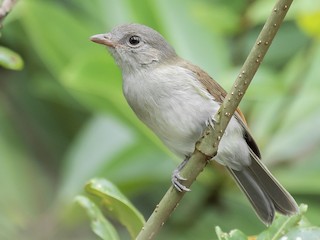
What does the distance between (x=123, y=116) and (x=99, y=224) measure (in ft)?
5.21

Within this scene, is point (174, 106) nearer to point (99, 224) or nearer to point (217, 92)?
point (217, 92)

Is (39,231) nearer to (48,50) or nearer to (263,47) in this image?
(48,50)

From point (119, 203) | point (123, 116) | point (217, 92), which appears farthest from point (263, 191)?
point (123, 116)

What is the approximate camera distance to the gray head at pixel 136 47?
3158 mm

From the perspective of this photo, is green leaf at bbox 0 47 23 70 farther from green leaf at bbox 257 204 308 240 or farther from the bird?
green leaf at bbox 257 204 308 240

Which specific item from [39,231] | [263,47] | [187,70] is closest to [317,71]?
[187,70]

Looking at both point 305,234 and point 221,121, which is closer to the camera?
point 305,234

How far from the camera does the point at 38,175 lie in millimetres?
4566

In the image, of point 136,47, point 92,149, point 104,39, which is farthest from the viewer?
point 92,149

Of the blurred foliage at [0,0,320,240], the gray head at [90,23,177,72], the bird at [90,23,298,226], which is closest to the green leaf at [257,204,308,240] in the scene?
the bird at [90,23,298,226]

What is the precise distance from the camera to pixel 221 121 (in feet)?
7.18

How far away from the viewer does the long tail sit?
2.98 meters

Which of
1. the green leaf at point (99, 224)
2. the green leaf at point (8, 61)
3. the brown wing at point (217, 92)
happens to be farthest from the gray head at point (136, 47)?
the green leaf at point (99, 224)

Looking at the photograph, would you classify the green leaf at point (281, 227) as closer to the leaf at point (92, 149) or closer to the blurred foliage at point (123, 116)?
the blurred foliage at point (123, 116)
